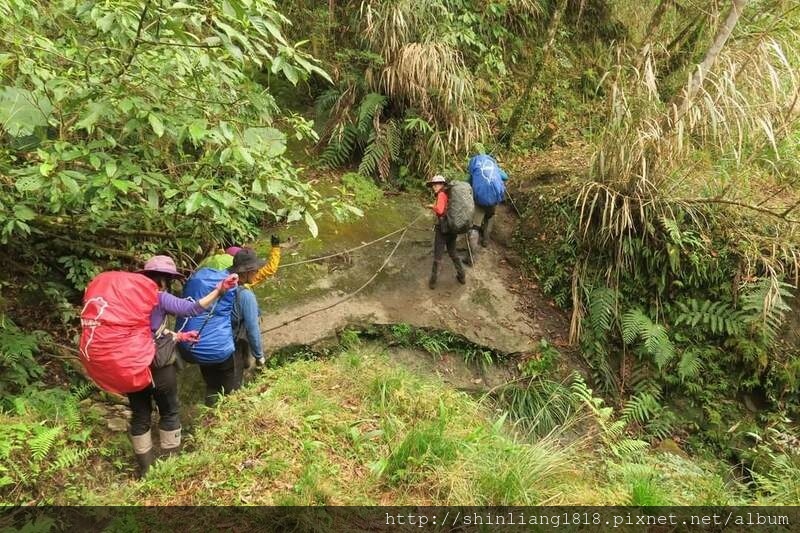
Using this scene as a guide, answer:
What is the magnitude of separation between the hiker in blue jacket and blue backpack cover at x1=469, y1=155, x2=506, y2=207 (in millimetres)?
3503

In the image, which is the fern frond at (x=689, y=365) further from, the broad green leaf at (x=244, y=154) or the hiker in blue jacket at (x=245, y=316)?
the broad green leaf at (x=244, y=154)

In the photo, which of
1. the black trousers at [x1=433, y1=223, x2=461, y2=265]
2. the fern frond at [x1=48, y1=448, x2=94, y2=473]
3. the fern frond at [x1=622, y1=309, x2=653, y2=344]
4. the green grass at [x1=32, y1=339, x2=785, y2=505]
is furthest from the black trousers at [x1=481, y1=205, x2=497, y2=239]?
the fern frond at [x1=48, y1=448, x2=94, y2=473]

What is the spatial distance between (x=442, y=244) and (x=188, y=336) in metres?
3.65

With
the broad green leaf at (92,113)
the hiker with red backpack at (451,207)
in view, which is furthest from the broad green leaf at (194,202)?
the hiker with red backpack at (451,207)

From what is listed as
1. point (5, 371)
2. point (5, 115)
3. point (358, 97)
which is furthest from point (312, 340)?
point (358, 97)

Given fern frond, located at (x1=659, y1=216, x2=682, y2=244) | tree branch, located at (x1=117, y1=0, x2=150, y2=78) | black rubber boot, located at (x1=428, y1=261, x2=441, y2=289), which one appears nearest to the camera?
tree branch, located at (x1=117, y1=0, x2=150, y2=78)

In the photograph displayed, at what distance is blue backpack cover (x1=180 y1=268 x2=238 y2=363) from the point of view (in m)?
4.01

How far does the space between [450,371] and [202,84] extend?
4.13 metres

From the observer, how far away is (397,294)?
6.58 metres

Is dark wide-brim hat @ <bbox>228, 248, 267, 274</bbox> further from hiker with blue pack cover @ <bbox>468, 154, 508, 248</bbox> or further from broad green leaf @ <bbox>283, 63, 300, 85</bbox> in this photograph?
hiker with blue pack cover @ <bbox>468, 154, 508, 248</bbox>

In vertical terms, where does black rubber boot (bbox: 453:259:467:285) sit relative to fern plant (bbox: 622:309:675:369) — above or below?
above

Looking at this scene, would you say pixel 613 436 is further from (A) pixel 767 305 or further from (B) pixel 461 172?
(B) pixel 461 172

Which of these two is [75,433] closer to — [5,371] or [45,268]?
[5,371]

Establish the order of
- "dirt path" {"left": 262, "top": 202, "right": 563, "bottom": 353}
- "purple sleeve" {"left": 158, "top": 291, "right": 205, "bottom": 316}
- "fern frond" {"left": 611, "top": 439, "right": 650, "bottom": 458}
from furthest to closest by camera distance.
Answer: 1. "dirt path" {"left": 262, "top": 202, "right": 563, "bottom": 353}
2. "fern frond" {"left": 611, "top": 439, "right": 650, "bottom": 458}
3. "purple sleeve" {"left": 158, "top": 291, "right": 205, "bottom": 316}
